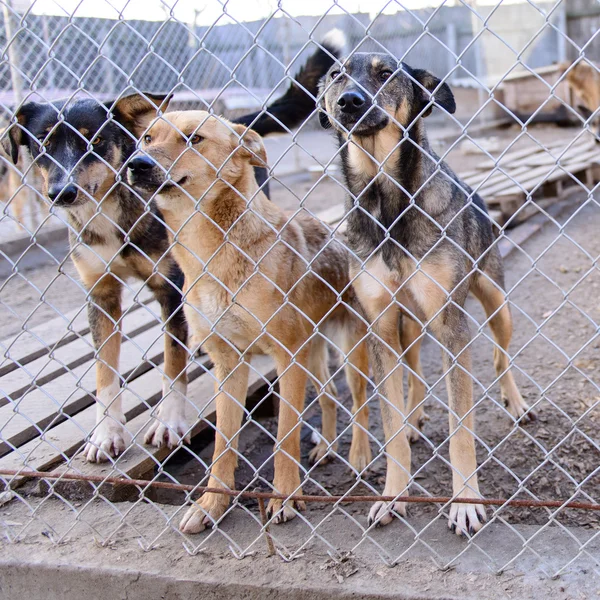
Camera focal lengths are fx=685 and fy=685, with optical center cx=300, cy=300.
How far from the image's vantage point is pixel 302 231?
3314 millimetres

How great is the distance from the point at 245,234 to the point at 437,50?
536 inches

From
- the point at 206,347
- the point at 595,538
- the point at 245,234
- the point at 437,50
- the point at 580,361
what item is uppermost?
the point at 245,234

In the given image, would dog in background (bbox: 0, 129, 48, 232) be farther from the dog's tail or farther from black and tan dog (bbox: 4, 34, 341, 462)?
black and tan dog (bbox: 4, 34, 341, 462)

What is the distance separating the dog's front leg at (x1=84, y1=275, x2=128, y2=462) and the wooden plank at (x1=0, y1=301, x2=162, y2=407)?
0.08 meters

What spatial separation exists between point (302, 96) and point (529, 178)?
3810 mm

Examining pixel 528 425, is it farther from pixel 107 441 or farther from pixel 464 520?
pixel 107 441

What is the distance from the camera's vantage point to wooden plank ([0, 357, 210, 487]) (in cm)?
285

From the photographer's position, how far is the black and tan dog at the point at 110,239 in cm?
306

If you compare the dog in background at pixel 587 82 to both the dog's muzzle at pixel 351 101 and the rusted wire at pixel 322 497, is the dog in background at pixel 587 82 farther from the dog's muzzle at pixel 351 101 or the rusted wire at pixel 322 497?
the rusted wire at pixel 322 497

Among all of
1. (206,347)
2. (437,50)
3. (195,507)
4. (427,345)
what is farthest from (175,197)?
(437,50)

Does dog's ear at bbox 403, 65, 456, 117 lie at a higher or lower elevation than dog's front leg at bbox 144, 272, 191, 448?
higher

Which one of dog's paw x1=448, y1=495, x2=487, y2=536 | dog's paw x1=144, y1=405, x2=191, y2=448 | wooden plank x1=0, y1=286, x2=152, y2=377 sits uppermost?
dog's paw x1=448, y1=495, x2=487, y2=536

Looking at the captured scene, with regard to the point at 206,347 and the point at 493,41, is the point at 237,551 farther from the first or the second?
the point at 493,41

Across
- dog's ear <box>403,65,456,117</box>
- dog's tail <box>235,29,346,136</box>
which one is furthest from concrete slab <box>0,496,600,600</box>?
dog's tail <box>235,29,346,136</box>
